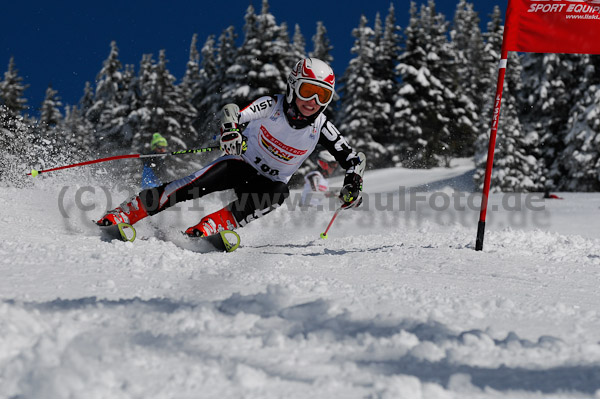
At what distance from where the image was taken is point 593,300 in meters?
2.94

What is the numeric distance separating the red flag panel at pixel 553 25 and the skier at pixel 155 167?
5.93 m

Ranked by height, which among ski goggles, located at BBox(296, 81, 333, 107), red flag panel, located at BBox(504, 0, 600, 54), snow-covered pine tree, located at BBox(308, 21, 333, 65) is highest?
snow-covered pine tree, located at BBox(308, 21, 333, 65)

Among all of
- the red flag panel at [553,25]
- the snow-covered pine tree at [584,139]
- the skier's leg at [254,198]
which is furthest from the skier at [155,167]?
the snow-covered pine tree at [584,139]

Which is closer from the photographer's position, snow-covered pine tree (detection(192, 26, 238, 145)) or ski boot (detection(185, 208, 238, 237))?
ski boot (detection(185, 208, 238, 237))

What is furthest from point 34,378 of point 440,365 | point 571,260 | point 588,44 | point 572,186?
point 572,186

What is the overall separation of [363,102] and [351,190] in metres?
26.4

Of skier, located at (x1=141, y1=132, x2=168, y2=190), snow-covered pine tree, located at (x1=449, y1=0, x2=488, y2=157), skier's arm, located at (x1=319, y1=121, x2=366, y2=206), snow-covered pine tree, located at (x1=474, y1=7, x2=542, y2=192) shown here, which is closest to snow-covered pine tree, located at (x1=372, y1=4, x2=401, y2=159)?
snow-covered pine tree, located at (x1=449, y1=0, x2=488, y2=157)

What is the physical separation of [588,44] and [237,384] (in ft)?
16.3

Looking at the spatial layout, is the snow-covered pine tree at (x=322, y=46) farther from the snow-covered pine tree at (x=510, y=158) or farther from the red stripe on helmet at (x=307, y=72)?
the red stripe on helmet at (x=307, y=72)

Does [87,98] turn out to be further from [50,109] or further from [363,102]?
[363,102]

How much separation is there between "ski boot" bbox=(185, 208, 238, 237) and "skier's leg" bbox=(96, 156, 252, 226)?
331mm

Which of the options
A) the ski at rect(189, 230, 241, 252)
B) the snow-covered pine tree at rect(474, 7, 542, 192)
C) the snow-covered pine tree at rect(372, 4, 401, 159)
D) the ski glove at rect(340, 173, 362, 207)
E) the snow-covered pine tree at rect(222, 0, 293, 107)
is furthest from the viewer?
the snow-covered pine tree at rect(372, 4, 401, 159)

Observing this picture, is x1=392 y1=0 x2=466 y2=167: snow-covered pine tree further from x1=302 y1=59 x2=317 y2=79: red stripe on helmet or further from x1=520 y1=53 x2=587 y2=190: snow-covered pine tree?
x1=302 y1=59 x2=317 y2=79: red stripe on helmet

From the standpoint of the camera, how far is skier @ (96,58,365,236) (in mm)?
5031
